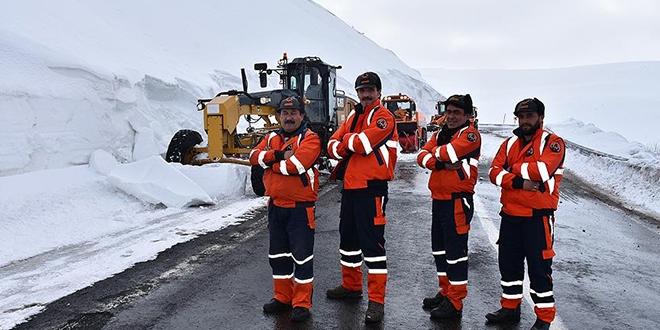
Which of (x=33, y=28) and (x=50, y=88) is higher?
(x=33, y=28)

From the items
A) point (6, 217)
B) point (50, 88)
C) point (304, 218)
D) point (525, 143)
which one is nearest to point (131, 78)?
point (50, 88)

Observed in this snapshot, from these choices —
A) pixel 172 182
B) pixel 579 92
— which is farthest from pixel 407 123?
pixel 579 92

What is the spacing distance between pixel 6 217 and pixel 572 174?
54.8 feet

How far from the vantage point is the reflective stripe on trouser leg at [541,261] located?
166 inches

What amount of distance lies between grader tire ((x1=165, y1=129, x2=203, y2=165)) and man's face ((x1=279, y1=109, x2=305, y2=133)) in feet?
26.1

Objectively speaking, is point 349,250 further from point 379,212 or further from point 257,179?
point 257,179

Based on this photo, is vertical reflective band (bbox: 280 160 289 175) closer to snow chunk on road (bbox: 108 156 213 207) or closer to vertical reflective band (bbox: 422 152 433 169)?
vertical reflective band (bbox: 422 152 433 169)

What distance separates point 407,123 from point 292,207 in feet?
67.2

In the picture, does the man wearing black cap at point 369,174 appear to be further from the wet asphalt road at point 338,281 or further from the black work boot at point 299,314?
the black work boot at point 299,314

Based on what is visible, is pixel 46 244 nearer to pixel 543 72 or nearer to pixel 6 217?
pixel 6 217

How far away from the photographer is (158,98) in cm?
1820

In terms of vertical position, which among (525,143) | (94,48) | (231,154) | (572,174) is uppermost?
(94,48)

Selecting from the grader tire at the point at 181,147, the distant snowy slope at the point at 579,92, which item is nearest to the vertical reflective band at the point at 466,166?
the grader tire at the point at 181,147

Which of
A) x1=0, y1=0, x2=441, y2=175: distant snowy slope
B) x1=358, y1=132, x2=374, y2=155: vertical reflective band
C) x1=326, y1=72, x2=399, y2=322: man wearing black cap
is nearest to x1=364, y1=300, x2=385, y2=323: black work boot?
x1=326, y1=72, x2=399, y2=322: man wearing black cap
